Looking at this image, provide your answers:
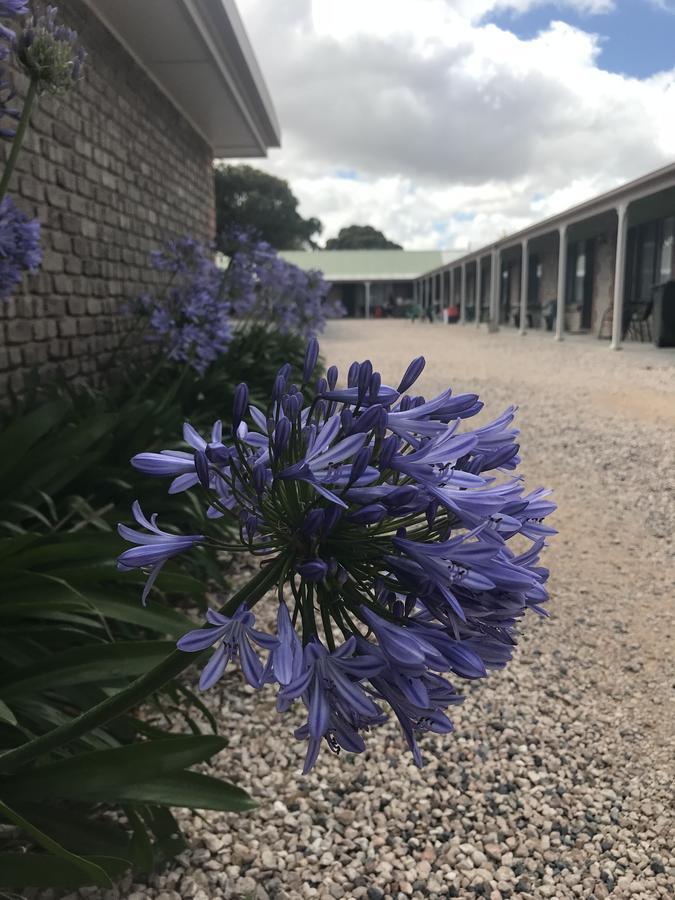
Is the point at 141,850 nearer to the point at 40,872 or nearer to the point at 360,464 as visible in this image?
the point at 40,872

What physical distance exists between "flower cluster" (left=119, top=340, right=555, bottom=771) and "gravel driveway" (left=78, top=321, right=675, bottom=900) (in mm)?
1244

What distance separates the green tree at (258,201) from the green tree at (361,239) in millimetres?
42276

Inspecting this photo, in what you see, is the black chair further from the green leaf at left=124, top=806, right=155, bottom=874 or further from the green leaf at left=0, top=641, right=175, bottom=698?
the green leaf at left=124, top=806, right=155, bottom=874

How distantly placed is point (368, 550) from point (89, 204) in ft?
18.6

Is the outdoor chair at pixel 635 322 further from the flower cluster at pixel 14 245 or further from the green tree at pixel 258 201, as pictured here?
the green tree at pixel 258 201

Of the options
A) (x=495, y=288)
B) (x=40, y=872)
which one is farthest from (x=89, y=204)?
(x=495, y=288)

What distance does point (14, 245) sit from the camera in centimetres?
262

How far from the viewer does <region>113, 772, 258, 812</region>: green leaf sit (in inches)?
59.4

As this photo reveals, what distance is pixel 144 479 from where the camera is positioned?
3459 millimetres

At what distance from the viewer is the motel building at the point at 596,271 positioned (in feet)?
48.0

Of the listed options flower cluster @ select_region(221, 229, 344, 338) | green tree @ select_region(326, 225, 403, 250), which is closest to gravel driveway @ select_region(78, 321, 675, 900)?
flower cluster @ select_region(221, 229, 344, 338)

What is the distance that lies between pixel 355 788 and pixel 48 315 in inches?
157

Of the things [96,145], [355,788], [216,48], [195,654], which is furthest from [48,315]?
[195,654]

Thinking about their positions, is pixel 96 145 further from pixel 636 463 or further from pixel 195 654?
pixel 195 654
